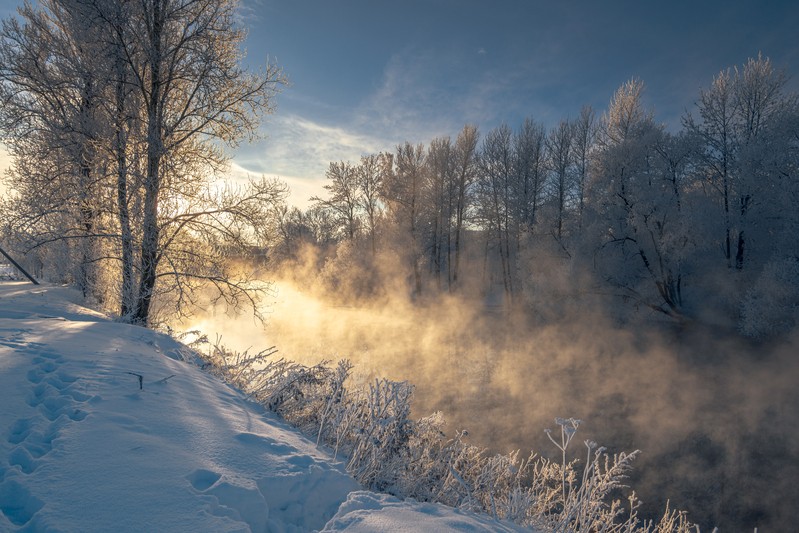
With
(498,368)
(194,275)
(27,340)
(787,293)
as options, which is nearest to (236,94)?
(194,275)

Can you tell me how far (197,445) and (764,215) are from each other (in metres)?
20.4

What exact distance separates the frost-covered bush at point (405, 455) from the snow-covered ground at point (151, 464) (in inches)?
20.7

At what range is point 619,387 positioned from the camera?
12672 mm

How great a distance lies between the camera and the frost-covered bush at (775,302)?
1177 centimetres

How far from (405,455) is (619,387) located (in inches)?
454

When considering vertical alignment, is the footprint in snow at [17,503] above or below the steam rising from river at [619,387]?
above

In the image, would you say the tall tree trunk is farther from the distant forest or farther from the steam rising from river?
the steam rising from river

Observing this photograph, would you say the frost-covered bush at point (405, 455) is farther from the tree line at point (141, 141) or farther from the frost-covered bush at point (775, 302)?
the frost-covered bush at point (775, 302)

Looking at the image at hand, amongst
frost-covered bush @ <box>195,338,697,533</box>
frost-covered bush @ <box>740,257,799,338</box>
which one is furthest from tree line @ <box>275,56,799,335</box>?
frost-covered bush @ <box>195,338,697,533</box>

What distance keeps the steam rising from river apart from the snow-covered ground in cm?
453

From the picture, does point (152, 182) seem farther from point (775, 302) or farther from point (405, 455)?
point (775, 302)

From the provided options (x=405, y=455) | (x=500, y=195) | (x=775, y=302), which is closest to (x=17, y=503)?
(x=405, y=455)

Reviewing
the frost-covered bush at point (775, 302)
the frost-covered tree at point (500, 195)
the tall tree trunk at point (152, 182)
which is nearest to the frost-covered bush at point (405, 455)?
the tall tree trunk at point (152, 182)

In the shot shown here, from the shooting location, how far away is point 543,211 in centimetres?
2311
